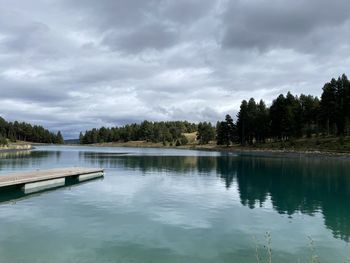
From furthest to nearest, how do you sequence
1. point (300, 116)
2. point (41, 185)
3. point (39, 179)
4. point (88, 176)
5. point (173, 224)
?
point (300, 116), point (88, 176), point (41, 185), point (39, 179), point (173, 224)

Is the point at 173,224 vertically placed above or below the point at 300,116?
below

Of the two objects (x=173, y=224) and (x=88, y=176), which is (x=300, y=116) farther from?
(x=173, y=224)

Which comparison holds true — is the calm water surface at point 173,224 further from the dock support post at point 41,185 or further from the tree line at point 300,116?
the tree line at point 300,116

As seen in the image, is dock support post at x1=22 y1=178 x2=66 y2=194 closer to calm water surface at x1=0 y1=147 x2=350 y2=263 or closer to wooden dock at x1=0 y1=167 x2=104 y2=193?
wooden dock at x1=0 y1=167 x2=104 y2=193

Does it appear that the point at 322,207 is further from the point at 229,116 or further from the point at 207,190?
the point at 229,116

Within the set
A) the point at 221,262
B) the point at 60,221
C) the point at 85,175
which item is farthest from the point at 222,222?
the point at 85,175

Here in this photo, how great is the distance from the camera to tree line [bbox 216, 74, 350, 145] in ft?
377

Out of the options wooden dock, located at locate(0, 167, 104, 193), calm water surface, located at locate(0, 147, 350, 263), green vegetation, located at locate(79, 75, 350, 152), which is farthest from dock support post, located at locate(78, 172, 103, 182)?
green vegetation, located at locate(79, 75, 350, 152)

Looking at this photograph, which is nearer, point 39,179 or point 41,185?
point 39,179

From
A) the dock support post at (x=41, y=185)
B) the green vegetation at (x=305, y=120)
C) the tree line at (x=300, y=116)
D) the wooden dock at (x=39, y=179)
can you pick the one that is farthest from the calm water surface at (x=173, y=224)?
the tree line at (x=300, y=116)

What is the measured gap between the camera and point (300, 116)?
126312 millimetres

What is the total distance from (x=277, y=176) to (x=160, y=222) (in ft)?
111

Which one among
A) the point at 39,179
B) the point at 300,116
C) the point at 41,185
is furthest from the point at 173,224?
the point at 300,116

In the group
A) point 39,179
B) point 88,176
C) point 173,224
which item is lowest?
point 173,224
